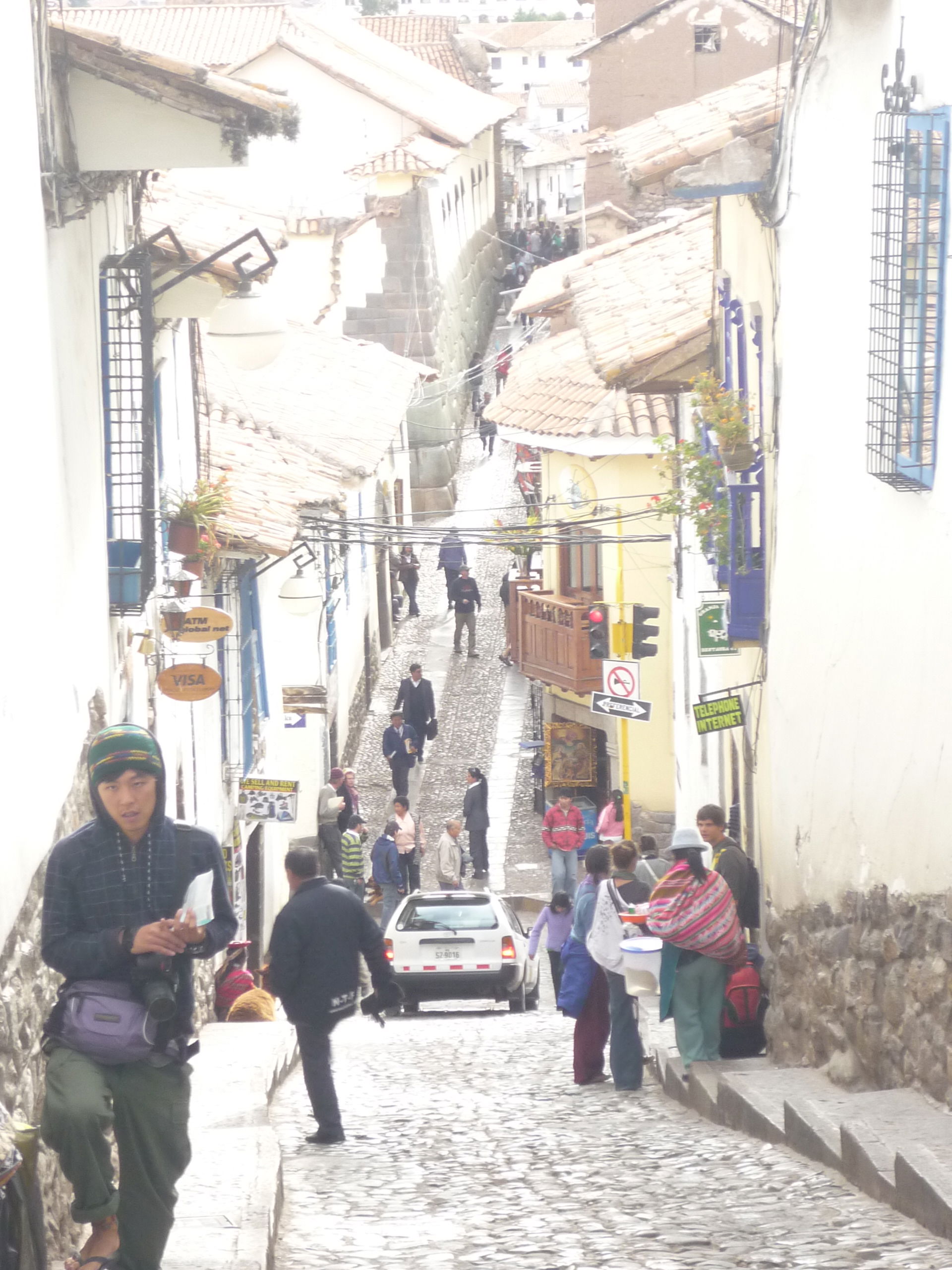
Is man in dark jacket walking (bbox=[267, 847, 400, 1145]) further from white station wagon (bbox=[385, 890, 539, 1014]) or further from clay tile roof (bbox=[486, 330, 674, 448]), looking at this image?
clay tile roof (bbox=[486, 330, 674, 448])

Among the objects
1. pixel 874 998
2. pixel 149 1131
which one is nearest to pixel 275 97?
pixel 874 998

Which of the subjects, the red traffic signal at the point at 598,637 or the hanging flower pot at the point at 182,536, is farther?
the red traffic signal at the point at 598,637

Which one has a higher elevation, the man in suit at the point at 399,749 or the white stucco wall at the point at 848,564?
the white stucco wall at the point at 848,564

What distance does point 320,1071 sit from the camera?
8672 millimetres

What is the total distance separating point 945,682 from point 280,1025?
25.1 feet

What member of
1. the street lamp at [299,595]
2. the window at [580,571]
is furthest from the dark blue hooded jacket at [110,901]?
the window at [580,571]

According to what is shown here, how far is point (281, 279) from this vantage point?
41.0 meters

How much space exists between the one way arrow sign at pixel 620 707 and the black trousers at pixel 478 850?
6929mm

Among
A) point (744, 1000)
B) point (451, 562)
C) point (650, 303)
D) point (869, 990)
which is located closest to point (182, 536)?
point (744, 1000)

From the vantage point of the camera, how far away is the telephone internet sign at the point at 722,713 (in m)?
13.3

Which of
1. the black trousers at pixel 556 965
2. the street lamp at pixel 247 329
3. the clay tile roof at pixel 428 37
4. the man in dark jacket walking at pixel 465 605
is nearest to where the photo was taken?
the street lamp at pixel 247 329

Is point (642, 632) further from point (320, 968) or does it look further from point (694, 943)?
point (320, 968)

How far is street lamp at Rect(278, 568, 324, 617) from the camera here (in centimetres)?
2034

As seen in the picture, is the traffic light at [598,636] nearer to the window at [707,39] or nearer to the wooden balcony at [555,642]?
the wooden balcony at [555,642]
